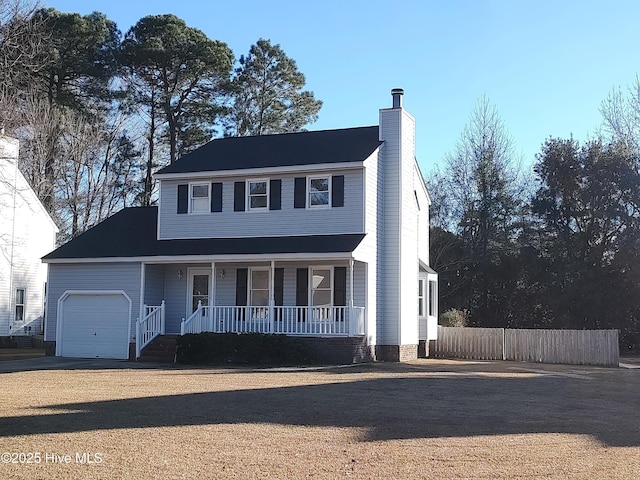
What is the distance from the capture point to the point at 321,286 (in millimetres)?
26062

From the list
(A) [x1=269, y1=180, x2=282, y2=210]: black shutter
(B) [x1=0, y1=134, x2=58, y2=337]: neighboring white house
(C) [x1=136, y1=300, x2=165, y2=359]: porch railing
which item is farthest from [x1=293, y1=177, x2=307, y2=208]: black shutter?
(B) [x1=0, y1=134, x2=58, y2=337]: neighboring white house

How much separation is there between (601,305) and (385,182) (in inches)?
605

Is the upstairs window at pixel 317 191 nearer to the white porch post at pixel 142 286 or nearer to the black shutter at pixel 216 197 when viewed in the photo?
the black shutter at pixel 216 197

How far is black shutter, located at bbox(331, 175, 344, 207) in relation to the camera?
2589cm

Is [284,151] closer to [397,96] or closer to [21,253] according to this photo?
[397,96]

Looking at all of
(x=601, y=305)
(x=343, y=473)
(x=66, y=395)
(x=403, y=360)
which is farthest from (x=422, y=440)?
(x=601, y=305)

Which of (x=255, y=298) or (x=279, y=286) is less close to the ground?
(x=279, y=286)

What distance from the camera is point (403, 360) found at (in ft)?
89.4

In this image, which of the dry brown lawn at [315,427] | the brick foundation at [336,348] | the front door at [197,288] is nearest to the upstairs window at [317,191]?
the front door at [197,288]

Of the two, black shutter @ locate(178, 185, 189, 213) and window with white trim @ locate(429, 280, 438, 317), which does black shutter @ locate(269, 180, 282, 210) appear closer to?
black shutter @ locate(178, 185, 189, 213)

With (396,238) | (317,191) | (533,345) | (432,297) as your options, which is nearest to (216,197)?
(317,191)

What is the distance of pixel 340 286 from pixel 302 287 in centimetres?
135

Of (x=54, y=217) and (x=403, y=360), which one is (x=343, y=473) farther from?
(x=54, y=217)

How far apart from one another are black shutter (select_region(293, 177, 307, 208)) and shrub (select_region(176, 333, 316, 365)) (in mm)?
4820
